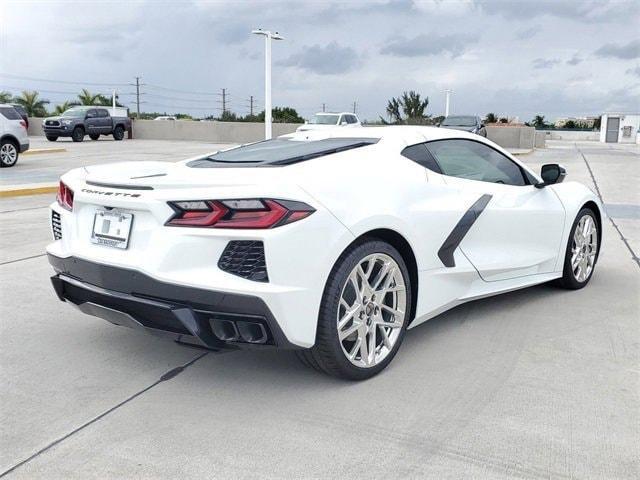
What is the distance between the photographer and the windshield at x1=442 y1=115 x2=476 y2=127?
28.1 m

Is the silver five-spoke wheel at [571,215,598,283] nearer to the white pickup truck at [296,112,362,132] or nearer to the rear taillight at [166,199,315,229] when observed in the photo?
the rear taillight at [166,199,315,229]

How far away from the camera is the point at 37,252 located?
21.3 ft

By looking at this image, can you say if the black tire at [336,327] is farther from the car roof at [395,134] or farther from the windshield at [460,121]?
the windshield at [460,121]

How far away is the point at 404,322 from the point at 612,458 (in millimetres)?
1292

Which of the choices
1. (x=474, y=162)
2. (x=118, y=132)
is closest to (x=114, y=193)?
(x=474, y=162)

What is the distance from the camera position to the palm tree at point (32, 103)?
5456cm

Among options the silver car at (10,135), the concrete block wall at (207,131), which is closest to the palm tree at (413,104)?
the concrete block wall at (207,131)

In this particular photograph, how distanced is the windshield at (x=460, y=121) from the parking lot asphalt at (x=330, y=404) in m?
24.4

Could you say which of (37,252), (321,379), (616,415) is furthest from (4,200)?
(616,415)

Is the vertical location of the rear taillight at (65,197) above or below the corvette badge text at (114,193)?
below

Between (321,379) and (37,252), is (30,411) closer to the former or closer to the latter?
(321,379)

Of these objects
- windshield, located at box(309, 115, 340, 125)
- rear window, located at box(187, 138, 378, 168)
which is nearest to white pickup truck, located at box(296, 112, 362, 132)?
windshield, located at box(309, 115, 340, 125)

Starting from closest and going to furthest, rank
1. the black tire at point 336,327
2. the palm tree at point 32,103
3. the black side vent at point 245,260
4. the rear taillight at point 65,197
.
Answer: the black side vent at point 245,260 < the black tire at point 336,327 < the rear taillight at point 65,197 < the palm tree at point 32,103

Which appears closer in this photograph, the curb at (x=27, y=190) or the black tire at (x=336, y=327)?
the black tire at (x=336, y=327)
